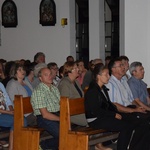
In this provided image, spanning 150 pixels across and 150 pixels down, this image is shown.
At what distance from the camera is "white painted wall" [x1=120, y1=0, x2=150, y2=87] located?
9344mm

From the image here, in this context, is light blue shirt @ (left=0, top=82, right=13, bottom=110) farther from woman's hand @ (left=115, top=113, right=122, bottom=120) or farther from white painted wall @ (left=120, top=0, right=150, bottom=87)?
white painted wall @ (left=120, top=0, right=150, bottom=87)

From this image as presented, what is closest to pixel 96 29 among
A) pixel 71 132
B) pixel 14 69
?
pixel 14 69

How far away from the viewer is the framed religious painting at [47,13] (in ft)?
43.1

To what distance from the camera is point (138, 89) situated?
27.2 feet

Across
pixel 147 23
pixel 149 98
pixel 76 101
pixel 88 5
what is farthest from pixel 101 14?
pixel 76 101

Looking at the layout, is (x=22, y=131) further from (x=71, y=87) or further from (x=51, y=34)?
(x=51, y=34)

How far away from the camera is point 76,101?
681cm

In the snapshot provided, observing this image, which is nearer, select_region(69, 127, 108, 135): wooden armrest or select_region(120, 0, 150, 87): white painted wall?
select_region(69, 127, 108, 135): wooden armrest

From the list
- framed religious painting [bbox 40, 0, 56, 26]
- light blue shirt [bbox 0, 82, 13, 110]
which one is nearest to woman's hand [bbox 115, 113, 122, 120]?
light blue shirt [bbox 0, 82, 13, 110]

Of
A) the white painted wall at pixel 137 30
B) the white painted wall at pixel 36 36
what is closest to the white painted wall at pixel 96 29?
the white painted wall at pixel 36 36

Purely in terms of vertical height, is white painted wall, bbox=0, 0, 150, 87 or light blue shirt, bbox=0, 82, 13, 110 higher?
white painted wall, bbox=0, 0, 150, 87

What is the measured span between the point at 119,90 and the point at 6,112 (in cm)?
177

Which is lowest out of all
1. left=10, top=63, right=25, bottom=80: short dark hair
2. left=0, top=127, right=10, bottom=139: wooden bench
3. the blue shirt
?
left=0, top=127, right=10, bottom=139: wooden bench

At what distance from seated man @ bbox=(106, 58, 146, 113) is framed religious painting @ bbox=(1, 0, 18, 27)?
21.7ft
